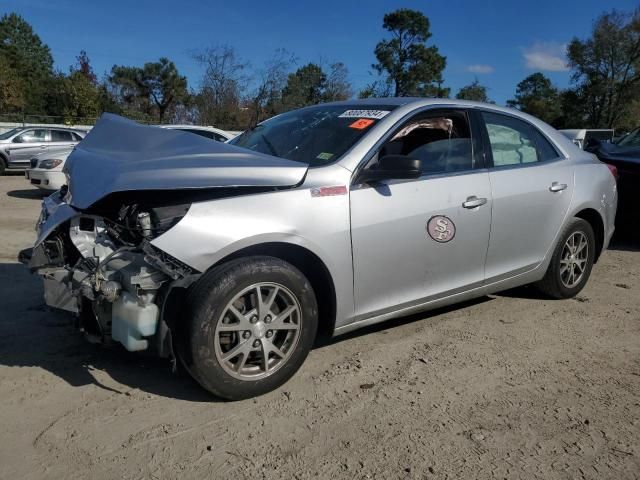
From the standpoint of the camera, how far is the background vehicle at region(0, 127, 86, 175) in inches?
617

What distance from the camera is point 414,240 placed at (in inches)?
134

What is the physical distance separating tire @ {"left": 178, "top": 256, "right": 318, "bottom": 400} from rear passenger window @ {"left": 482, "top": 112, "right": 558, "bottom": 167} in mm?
1969

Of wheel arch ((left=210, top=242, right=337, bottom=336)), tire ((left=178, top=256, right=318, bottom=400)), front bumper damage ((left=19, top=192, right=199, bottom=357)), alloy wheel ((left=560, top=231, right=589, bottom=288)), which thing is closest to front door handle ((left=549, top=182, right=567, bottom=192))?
alloy wheel ((left=560, top=231, right=589, bottom=288))

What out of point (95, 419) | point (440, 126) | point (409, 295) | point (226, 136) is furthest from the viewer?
point (226, 136)

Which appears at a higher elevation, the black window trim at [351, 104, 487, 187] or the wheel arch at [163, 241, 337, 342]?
the black window trim at [351, 104, 487, 187]

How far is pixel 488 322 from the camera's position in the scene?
4.23m

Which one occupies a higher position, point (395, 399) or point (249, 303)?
point (249, 303)

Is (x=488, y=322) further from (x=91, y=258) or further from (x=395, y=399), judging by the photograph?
(x=91, y=258)

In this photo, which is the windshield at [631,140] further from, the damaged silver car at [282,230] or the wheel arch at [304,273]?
the wheel arch at [304,273]

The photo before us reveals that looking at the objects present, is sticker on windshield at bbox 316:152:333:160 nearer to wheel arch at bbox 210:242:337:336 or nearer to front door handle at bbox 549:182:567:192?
wheel arch at bbox 210:242:337:336

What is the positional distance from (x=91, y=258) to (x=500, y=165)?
287cm

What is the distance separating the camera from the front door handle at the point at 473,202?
366cm

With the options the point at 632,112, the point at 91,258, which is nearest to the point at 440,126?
the point at 91,258

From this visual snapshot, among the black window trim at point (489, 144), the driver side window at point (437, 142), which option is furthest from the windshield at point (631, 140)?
the driver side window at point (437, 142)
